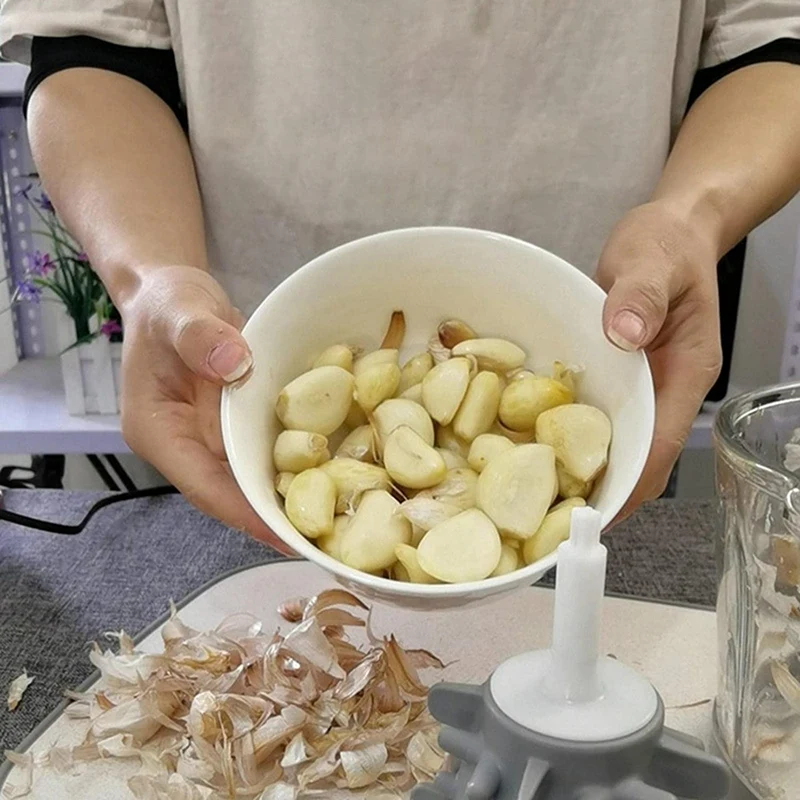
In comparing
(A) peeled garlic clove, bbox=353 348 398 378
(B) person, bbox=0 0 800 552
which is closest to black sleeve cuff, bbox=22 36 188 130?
(B) person, bbox=0 0 800 552

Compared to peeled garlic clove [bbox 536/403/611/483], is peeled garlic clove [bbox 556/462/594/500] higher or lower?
lower

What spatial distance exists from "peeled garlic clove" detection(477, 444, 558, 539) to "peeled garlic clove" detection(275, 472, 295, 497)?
0.25 feet

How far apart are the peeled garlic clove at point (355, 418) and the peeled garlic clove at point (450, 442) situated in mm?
33

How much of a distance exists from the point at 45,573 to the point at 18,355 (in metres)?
0.68

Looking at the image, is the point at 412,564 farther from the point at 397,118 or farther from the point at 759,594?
the point at 397,118

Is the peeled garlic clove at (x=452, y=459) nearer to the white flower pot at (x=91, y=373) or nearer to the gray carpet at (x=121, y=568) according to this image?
the gray carpet at (x=121, y=568)

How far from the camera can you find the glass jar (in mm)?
377

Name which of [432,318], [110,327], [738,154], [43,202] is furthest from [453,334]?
[43,202]

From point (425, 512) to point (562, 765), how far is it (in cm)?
15

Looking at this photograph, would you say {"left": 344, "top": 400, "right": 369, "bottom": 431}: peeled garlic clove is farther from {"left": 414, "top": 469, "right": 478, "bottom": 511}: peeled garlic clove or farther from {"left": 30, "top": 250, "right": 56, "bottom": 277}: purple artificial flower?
{"left": 30, "top": 250, "right": 56, "bottom": 277}: purple artificial flower

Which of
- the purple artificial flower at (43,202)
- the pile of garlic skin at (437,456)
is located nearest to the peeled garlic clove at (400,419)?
the pile of garlic skin at (437,456)

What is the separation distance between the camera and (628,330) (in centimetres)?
39

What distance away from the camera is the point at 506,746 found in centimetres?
26

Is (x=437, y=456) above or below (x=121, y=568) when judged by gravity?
above
